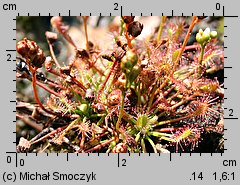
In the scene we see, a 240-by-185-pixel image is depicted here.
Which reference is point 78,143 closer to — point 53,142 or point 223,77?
point 53,142

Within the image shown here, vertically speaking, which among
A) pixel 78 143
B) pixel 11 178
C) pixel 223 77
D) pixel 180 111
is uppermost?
pixel 223 77

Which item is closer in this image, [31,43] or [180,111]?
[31,43]

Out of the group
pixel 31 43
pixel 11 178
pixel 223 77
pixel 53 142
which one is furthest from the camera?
pixel 223 77

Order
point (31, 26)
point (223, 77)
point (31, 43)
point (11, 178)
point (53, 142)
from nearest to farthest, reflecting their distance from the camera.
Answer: point (31, 43), point (53, 142), point (11, 178), point (223, 77), point (31, 26)

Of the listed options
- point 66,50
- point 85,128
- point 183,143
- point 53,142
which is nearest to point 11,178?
point 53,142

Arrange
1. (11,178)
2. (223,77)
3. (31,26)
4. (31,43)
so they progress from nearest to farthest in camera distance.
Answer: (31,43) < (11,178) < (223,77) < (31,26)

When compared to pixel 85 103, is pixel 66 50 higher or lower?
higher

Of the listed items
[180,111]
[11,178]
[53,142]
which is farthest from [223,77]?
[11,178]

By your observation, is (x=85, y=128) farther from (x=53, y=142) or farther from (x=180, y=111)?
(x=180, y=111)

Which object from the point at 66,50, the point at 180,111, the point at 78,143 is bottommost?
the point at 78,143
